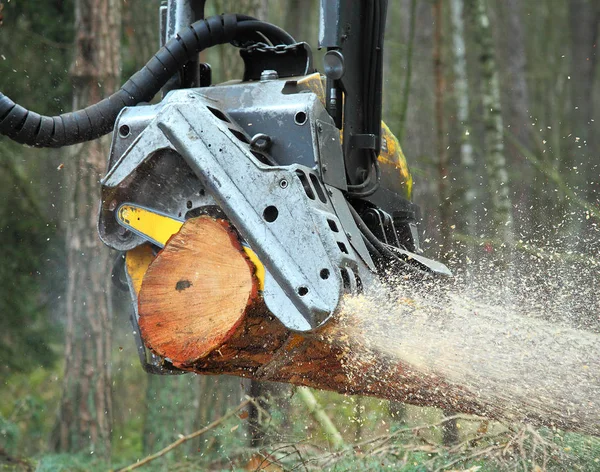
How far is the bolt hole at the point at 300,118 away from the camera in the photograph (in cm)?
320

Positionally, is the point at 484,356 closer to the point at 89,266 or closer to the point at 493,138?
the point at 89,266

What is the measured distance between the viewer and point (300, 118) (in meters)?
3.21

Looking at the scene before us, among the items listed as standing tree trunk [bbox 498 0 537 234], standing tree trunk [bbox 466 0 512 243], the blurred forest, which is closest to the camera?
the blurred forest

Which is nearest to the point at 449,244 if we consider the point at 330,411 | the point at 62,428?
the point at 330,411

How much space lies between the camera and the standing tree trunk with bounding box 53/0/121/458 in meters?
6.32

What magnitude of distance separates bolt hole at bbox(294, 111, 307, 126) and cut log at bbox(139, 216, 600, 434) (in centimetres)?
52

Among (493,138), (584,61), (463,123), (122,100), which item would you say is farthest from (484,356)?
(584,61)

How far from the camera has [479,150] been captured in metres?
17.4

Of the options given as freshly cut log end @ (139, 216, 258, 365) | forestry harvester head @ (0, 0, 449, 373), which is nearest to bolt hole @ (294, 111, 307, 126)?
forestry harvester head @ (0, 0, 449, 373)

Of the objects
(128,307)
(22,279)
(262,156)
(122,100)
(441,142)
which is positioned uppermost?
(122,100)

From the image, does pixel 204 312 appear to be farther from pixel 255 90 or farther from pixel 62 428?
pixel 62 428

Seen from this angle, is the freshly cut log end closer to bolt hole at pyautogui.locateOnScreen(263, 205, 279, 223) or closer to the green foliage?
bolt hole at pyautogui.locateOnScreen(263, 205, 279, 223)

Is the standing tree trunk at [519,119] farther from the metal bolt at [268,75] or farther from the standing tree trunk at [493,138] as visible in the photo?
the metal bolt at [268,75]

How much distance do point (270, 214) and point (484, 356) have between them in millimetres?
984
